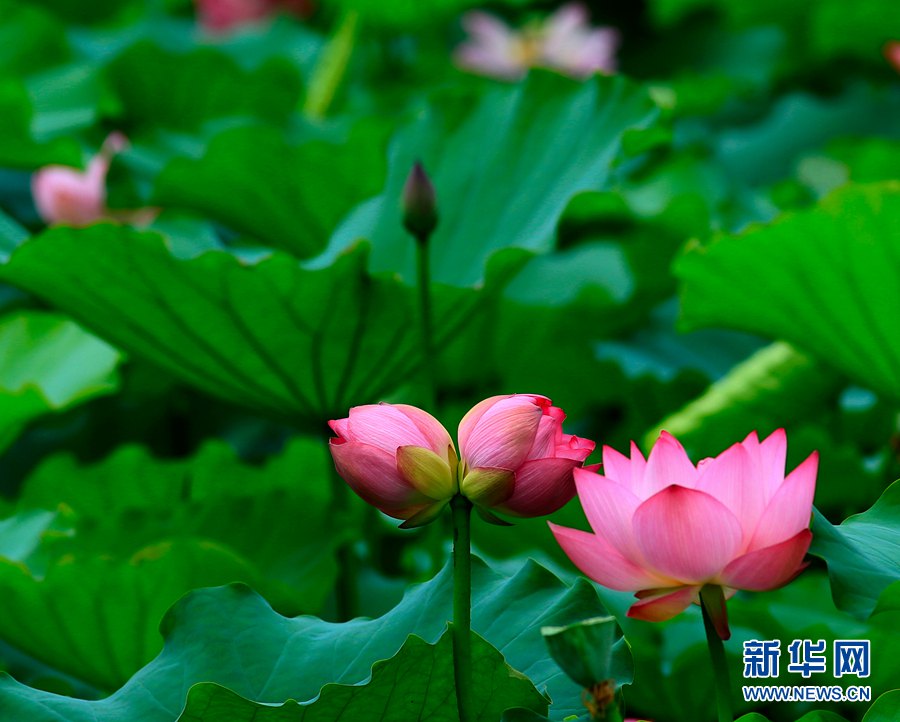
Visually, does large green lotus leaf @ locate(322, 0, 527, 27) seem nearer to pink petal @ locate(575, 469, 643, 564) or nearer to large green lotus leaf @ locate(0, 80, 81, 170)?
large green lotus leaf @ locate(0, 80, 81, 170)

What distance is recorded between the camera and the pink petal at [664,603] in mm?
520

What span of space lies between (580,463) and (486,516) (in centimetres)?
5

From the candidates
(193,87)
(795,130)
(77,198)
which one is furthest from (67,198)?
(795,130)

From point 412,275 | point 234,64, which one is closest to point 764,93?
point 234,64

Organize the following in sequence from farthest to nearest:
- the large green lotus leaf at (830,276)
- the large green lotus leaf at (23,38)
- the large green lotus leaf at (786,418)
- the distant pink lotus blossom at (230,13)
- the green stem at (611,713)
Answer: the distant pink lotus blossom at (230,13) < the large green lotus leaf at (23,38) < the large green lotus leaf at (786,418) < the large green lotus leaf at (830,276) < the green stem at (611,713)

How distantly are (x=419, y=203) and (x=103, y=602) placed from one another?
1.17 ft

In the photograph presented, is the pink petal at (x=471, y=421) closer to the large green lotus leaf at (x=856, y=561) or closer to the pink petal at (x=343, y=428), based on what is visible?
the pink petal at (x=343, y=428)

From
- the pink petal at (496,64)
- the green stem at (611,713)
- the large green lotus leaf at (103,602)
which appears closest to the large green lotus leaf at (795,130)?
the pink petal at (496,64)

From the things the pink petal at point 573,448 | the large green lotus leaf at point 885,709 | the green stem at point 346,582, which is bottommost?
the green stem at point 346,582

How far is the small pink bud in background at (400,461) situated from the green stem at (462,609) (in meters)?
0.01

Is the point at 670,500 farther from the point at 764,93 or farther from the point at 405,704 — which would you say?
the point at 764,93

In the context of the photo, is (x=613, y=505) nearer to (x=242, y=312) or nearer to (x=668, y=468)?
(x=668, y=468)

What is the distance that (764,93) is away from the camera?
2322 millimetres

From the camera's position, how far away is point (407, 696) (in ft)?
1.86
